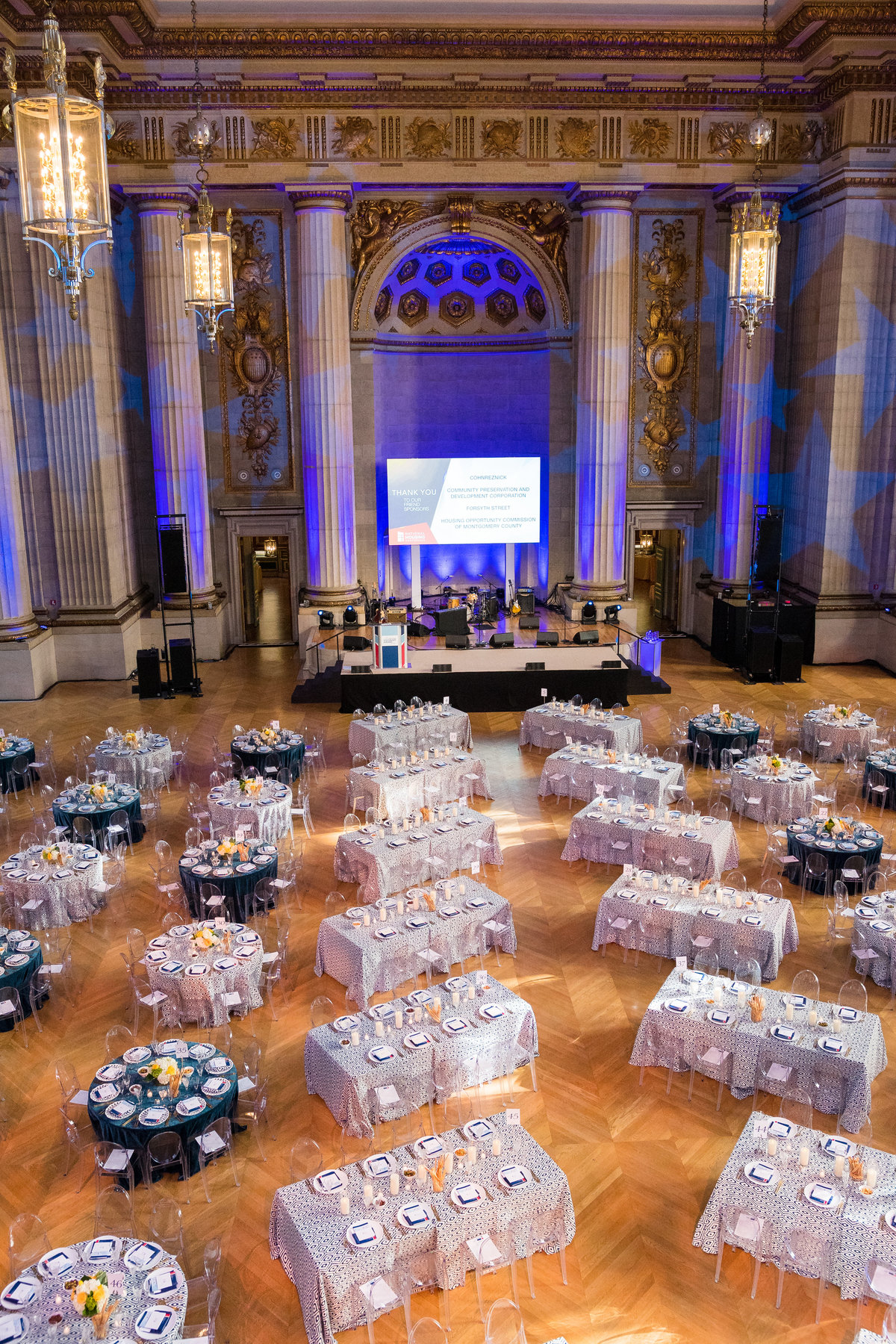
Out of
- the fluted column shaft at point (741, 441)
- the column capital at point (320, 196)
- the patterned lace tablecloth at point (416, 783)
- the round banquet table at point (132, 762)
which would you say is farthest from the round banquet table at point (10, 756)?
the fluted column shaft at point (741, 441)

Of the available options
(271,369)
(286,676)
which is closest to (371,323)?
(271,369)

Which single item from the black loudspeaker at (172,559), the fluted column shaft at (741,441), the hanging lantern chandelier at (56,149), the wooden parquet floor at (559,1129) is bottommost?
the wooden parquet floor at (559,1129)

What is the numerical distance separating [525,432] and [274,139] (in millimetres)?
7548

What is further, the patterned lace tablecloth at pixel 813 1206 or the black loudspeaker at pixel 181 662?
the black loudspeaker at pixel 181 662

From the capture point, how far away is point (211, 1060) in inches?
289

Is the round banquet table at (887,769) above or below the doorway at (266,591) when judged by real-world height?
below

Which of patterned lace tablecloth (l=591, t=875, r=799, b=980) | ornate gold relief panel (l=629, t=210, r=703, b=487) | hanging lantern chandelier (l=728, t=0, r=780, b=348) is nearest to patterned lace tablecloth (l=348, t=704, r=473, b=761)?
patterned lace tablecloth (l=591, t=875, r=799, b=980)

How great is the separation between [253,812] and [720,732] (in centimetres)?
600

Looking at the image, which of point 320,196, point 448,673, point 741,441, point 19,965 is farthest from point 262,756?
point 741,441

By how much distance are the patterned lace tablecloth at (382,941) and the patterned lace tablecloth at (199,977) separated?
2.06 ft

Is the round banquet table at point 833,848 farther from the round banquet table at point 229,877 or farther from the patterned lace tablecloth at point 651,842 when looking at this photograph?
the round banquet table at point 229,877

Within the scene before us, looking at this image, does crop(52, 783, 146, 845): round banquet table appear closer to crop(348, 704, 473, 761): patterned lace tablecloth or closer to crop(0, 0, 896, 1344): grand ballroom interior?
crop(0, 0, 896, 1344): grand ballroom interior

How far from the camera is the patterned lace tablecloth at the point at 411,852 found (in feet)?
33.8

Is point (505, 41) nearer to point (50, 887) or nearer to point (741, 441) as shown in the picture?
point (741, 441)
